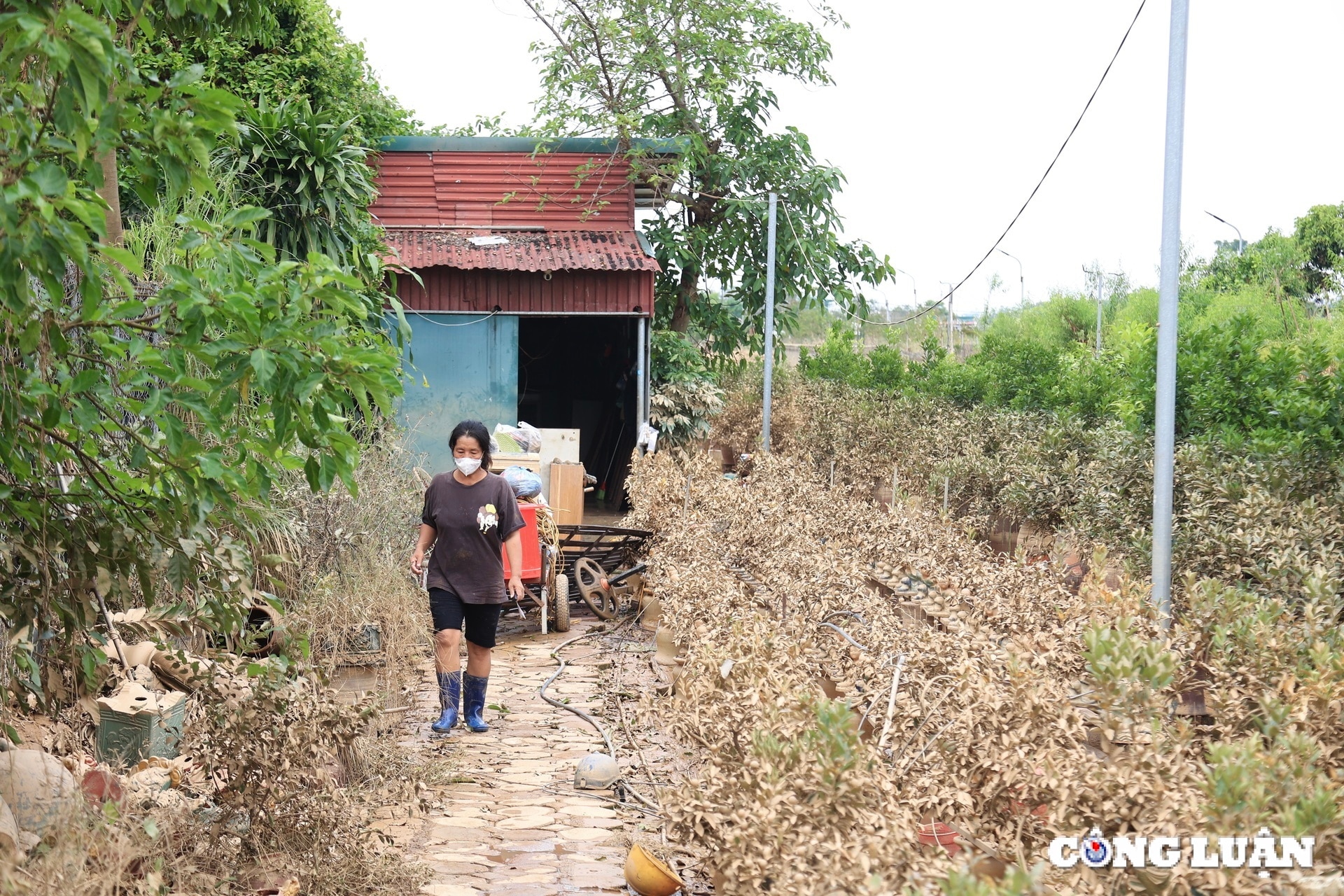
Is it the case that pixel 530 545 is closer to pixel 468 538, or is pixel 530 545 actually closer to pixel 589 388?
pixel 468 538

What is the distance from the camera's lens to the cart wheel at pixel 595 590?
1038 centimetres

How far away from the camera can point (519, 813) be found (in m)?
5.54

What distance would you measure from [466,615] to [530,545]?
258 cm

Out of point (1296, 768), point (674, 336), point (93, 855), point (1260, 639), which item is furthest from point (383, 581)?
point (674, 336)

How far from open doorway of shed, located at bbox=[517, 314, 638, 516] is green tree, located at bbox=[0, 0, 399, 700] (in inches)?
541

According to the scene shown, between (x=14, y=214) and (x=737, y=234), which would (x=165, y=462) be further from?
(x=737, y=234)

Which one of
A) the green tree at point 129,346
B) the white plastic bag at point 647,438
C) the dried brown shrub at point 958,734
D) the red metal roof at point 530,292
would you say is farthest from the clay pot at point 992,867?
the red metal roof at point 530,292

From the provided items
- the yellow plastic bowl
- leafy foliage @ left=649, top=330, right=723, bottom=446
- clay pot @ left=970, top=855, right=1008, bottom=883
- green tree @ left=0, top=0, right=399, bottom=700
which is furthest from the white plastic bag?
clay pot @ left=970, top=855, right=1008, bottom=883

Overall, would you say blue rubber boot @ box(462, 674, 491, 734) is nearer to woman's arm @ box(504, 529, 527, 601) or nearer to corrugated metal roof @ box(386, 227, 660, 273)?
woman's arm @ box(504, 529, 527, 601)

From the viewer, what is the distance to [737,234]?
59.7ft

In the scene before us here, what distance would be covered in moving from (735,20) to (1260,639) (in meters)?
16.5

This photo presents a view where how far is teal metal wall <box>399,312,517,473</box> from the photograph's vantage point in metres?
15.1

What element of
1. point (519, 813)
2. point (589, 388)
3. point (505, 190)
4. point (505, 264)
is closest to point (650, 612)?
point (519, 813)

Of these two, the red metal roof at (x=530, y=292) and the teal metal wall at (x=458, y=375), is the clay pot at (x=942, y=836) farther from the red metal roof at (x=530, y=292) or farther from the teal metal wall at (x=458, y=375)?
the red metal roof at (x=530, y=292)
